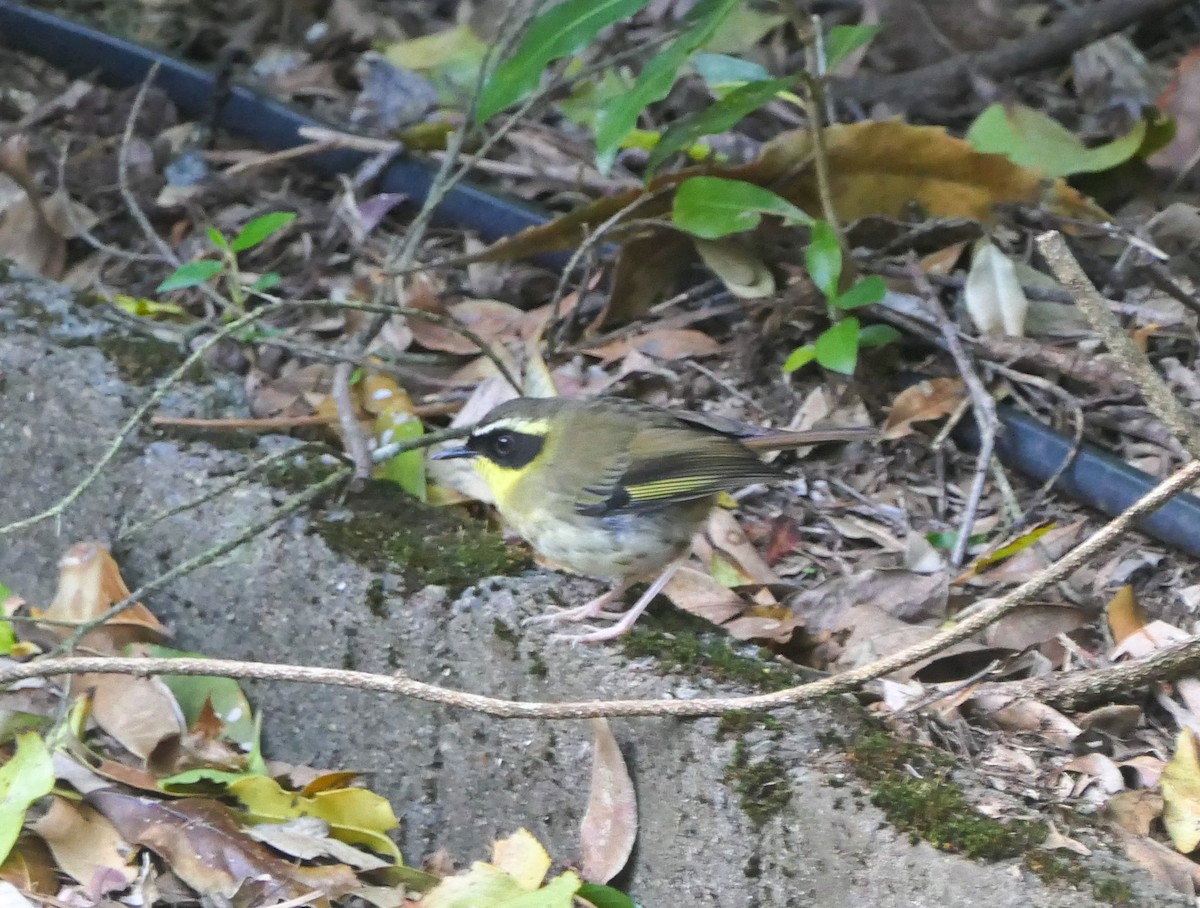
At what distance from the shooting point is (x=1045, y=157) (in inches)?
Result: 200

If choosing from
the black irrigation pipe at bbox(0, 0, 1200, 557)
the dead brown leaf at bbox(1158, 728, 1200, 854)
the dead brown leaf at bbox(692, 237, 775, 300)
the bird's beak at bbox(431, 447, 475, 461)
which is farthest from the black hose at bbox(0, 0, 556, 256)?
the dead brown leaf at bbox(1158, 728, 1200, 854)

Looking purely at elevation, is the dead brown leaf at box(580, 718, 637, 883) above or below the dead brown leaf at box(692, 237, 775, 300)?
below

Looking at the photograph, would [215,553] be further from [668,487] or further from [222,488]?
[668,487]

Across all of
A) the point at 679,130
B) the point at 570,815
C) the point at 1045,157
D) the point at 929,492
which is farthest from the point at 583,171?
the point at 570,815

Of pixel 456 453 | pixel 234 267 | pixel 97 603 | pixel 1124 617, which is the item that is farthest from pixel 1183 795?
pixel 234 267

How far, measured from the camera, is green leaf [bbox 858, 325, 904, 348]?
4461 mm

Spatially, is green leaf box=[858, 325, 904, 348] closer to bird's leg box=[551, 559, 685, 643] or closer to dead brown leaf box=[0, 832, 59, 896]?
bird's leg box=[551, 559, 685, 643]

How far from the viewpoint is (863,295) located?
422 cm

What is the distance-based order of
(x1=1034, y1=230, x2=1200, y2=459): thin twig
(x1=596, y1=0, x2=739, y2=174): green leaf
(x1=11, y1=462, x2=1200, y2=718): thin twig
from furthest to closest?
1. (x1=596, y1=0, x2=739, y2=174): green leaf
2. (x1=11, y1=462, x2=1200, y2=718): thin twig
3. (x1=1034, y1=230, x2=1200, y2=459): thin twig

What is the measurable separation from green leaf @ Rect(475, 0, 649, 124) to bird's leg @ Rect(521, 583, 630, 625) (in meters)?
1.52

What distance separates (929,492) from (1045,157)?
1.66 m

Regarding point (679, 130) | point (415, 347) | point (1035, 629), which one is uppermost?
point (679, 130)

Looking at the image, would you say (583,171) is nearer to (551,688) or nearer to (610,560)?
(610,560)

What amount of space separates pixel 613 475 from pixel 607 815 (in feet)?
3.49
